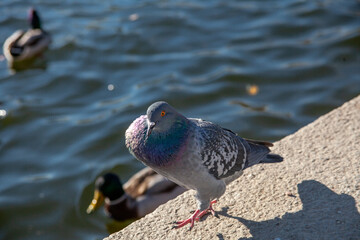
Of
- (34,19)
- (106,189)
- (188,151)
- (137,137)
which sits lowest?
(106,189)

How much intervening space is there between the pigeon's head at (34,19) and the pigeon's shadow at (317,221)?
844 centimetres

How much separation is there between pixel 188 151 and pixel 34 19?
27.6ft

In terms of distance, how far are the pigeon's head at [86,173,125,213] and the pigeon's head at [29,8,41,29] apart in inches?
221

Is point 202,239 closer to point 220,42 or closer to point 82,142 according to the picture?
point 82,142

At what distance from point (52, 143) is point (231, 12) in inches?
199

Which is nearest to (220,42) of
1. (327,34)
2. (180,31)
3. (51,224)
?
(180,31)

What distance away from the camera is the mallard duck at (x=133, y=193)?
641cm

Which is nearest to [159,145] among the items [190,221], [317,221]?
[190,221]

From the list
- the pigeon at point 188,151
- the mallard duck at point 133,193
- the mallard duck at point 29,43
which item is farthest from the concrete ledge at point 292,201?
the mallard duck at point 29,43

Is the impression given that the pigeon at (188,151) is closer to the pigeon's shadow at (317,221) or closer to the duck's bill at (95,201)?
the pigeon's shadow at (317,221)

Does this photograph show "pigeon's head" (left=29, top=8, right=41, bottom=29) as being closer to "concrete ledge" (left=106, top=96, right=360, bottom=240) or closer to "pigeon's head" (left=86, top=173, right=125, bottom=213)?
"pigeon's head" (left=86, top=173, right=125, bottom=213)

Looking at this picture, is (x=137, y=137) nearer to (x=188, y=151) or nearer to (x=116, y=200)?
(x=188, y=151)

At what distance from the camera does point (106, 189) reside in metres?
6.38

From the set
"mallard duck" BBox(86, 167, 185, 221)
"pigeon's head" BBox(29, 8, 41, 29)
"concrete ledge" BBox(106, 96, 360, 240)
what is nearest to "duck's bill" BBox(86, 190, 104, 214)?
"mallard duck" BBox(86, 167, 185, 221)
